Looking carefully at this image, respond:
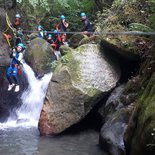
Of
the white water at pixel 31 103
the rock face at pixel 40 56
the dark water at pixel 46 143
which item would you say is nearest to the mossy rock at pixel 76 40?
the rock face at pixel 40 56

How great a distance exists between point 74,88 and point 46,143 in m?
1.76

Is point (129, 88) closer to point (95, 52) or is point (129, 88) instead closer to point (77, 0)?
point (95, 52)

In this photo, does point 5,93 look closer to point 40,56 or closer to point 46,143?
point 40,56

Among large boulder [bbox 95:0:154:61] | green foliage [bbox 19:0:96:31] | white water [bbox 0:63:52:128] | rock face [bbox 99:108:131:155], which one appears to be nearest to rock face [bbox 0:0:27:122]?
white water [bbox 0:63:52:128]

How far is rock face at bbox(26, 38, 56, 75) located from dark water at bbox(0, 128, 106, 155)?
3580 mm

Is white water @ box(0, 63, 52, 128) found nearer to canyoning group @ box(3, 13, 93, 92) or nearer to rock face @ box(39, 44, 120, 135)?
canyoning group @ box(3, 13, 93, 92)

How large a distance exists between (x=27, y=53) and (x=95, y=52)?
432 centimetres

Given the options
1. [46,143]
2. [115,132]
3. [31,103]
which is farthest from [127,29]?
[31,103]

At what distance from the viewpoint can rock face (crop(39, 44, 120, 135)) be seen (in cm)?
988

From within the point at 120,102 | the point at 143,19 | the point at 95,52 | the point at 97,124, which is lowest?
the point at 97,124

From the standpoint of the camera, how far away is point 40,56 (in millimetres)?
13766

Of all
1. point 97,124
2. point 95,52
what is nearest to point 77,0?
point 95,52

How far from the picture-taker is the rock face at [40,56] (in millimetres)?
13570

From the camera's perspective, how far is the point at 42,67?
13.6 meters
